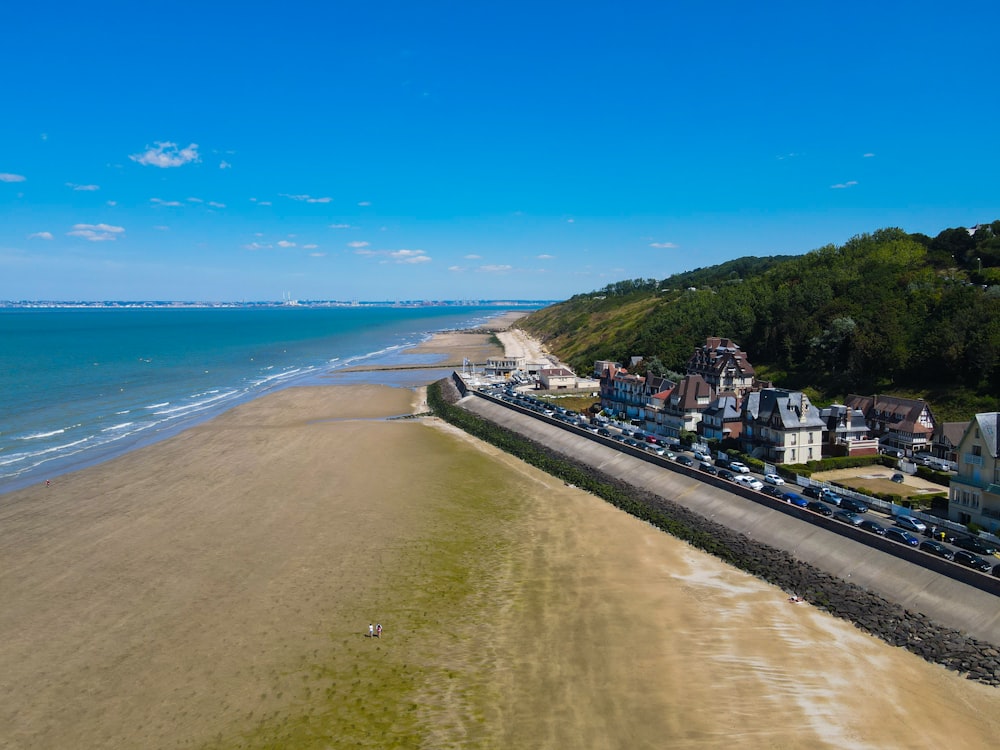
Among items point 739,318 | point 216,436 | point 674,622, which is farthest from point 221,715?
point 739,318

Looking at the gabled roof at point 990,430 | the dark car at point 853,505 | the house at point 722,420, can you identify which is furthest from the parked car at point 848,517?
the house at point 722,420

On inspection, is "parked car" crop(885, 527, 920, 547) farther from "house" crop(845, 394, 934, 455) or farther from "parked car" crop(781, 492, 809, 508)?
"house" crop(845, 394, 934, 455)

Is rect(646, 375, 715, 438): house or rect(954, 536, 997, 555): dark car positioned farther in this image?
rect(646, 375, 715, 438): house

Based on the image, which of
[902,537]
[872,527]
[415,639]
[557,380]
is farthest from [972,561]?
[557,380]

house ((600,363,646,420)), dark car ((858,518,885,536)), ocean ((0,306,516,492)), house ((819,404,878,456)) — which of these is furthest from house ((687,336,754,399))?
Result: ocean ((0,306,516,492))

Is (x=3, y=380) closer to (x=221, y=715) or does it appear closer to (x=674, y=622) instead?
(x=221, y=715)

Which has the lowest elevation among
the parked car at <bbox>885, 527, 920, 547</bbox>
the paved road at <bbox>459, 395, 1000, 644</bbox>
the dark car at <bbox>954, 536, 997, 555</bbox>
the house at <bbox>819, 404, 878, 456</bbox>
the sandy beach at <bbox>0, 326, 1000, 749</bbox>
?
the sandy beach at <bbox>0, 326, 1000, 749</bbox>

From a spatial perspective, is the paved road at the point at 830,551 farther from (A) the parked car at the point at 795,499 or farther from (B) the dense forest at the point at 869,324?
(B) the dense forest at the point at 869,324
